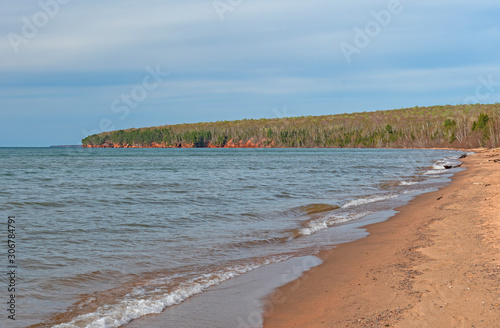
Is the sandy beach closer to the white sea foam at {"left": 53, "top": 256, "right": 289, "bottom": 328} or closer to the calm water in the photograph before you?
the white sea foam at {"left": 53, "top": 256, "right": 289, "bottom": 328}

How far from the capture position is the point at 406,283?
6641mm

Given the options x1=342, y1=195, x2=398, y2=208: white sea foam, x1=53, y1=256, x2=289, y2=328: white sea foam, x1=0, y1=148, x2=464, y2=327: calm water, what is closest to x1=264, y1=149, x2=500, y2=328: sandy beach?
x1=53, y1=256, x2=289, y2=328: white sea foam

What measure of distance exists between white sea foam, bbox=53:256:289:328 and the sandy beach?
1.36 meters

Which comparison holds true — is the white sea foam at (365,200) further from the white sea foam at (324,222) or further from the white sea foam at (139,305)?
the white sea foam at (139,305)

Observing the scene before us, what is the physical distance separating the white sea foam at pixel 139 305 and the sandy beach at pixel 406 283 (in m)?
1.36

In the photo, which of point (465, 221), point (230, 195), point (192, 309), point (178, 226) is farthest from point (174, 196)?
point (192, 309)

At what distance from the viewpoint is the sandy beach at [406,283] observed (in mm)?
5332

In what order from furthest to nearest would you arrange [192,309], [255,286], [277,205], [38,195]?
[38,195] < [277,205] < [255,286] < [192,309]

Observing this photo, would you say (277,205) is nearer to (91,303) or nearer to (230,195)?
(230,195)

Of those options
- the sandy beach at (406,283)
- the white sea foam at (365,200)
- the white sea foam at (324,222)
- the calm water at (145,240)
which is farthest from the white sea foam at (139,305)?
the white sea foam at (365,200)

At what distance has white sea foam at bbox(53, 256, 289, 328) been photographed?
5848mm

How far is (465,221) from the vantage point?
11.4 meters

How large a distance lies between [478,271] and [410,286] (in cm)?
122

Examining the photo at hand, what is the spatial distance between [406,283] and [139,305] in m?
4.13
